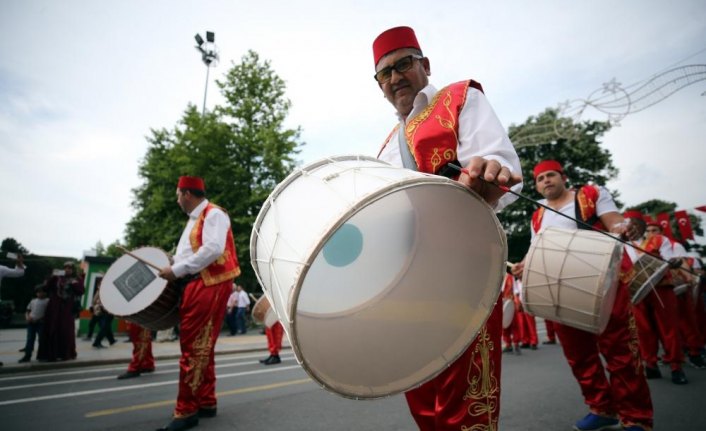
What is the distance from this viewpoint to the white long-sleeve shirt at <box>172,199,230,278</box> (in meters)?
3.48

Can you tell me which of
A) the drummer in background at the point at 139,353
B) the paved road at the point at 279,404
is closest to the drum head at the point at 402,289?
the paved road at the point at 279,404

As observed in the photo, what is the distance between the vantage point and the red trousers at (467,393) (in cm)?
134

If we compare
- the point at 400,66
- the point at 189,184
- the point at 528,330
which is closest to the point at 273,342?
the point at 189,184

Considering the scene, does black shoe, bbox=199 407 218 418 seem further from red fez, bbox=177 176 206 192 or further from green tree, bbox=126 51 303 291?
green tree, bbox=126 51 303 291

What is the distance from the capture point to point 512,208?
80.3ft

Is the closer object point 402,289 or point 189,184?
point 402,289

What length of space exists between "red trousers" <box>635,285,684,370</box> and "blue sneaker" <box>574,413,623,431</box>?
262cm

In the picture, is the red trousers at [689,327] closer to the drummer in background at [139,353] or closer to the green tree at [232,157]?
the drummer in background at [139,353]

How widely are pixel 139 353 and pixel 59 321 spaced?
3023 mm

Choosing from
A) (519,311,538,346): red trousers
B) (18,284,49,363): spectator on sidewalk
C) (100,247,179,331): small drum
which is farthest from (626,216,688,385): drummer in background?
(18,284,49,363): spectator on sidewalk

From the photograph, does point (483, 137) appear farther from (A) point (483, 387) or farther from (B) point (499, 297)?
(A) point (483, 387)

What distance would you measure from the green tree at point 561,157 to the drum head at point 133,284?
2204 centimetres

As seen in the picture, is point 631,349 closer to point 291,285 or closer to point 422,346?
point 422,346

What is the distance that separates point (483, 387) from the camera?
4.58 feet
